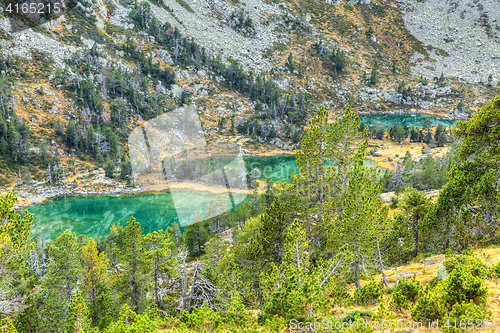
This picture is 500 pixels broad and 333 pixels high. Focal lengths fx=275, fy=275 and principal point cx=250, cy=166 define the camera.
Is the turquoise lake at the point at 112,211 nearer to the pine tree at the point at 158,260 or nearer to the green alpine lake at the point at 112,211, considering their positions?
the green alpine lake at the point at 112,211

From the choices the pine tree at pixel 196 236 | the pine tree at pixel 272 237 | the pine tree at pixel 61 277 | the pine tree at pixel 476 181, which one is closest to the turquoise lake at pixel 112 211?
the pine tree at pixel 196 236

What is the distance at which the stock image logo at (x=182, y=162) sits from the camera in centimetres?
6619

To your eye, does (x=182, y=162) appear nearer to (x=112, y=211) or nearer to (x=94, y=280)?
(x=112, y=211)

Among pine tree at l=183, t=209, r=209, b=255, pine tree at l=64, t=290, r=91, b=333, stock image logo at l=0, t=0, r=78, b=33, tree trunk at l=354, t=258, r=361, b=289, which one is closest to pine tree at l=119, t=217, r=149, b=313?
pine tree at l=64, t=290, r=91, b=333

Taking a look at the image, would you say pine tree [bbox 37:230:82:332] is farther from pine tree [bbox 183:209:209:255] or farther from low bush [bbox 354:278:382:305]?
low bush [bbox 354:278:382:305]

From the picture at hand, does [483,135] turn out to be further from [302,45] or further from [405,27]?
[405,27]

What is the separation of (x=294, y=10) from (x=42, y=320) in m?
179

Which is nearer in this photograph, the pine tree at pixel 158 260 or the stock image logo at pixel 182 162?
the pine tree at pixel 158 260

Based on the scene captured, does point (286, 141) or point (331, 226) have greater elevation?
point (331, 226)

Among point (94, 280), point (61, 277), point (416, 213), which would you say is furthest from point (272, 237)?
point (61, 277)

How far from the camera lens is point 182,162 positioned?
76438mm

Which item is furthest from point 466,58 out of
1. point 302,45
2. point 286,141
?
point 286,141

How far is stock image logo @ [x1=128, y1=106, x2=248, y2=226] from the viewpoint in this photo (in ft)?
217

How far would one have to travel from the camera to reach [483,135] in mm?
14688
